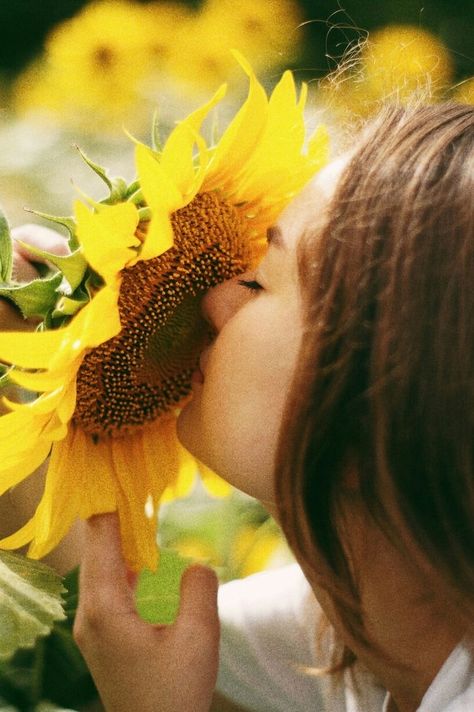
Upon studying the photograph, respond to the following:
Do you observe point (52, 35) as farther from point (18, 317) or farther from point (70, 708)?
point (70, 708)

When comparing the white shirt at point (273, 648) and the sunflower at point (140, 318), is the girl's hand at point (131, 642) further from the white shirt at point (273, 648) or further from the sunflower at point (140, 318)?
the white shirt at point (273, 648)

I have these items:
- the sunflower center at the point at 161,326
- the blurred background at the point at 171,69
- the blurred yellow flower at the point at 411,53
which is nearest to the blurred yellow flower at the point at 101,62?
the blurred background at the point at 171,69

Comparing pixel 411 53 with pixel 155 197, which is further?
pixel 411 53

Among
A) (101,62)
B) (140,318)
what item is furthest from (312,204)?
(101,62)

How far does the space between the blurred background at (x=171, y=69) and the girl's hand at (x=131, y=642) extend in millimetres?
300

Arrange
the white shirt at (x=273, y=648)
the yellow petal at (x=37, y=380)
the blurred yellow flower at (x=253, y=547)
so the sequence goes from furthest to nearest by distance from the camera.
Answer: the blurred yellow flower at (x=253, y=547)
the white shirt at (x=273, y=648)
the yellow petal at (x=37, y=380)

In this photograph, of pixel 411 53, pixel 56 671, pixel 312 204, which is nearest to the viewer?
pixel 312 204

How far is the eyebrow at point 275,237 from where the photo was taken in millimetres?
722

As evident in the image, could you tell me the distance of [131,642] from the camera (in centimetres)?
74

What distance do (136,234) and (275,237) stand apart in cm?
10

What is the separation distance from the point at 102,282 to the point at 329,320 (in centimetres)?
14

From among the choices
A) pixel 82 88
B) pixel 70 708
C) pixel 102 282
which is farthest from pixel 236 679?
pixel 82 88

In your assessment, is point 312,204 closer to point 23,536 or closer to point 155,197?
point 155,197

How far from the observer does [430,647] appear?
791mm
